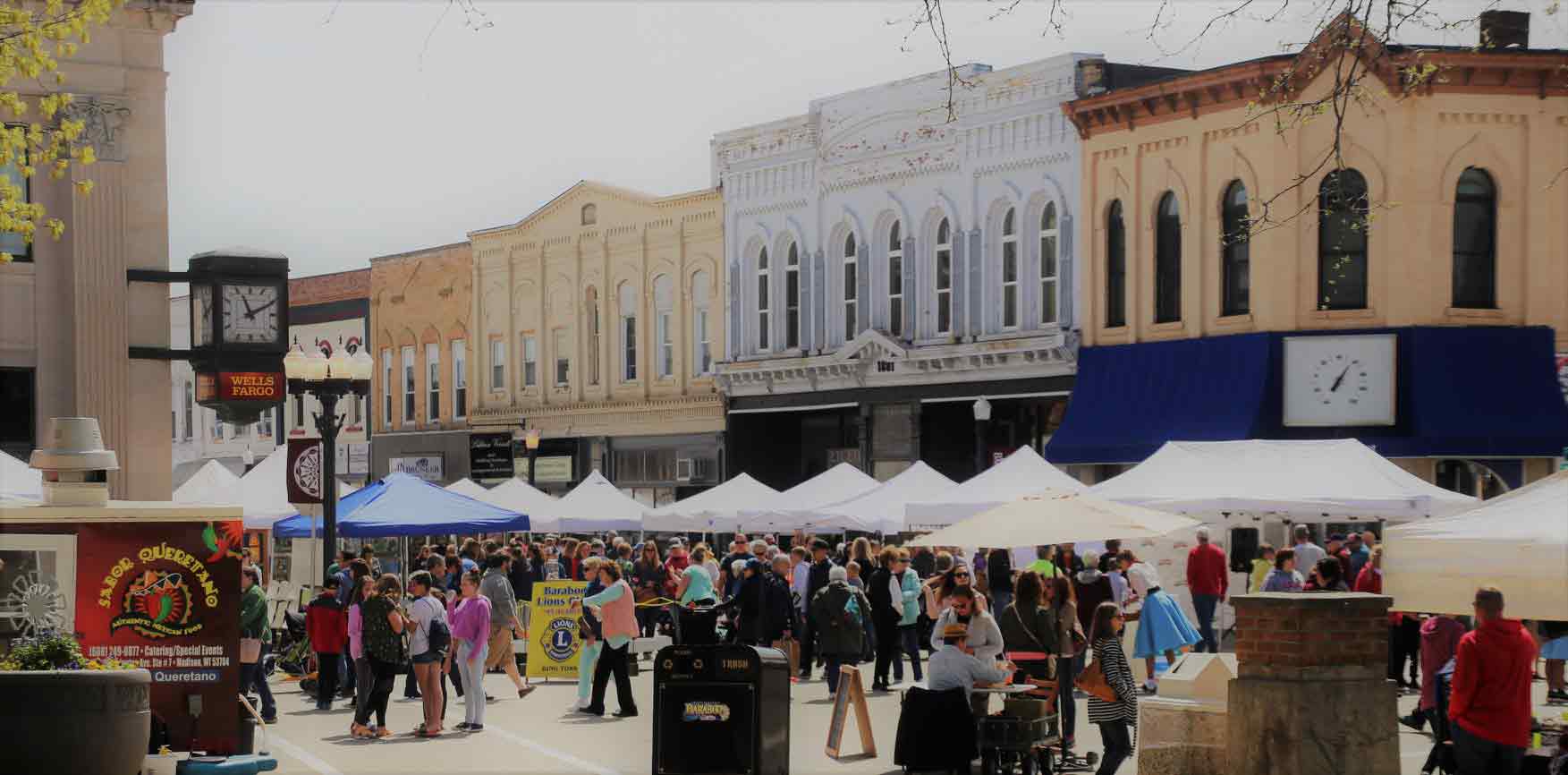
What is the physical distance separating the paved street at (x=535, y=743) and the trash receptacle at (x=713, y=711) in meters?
2.02

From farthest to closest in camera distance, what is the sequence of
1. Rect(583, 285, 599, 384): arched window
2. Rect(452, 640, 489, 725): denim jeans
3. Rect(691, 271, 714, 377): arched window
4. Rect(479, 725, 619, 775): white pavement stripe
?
Rect(583, 285, 599, 384): arched window, Rect(691, 271, 714, 377): arched window, Rect(452, 640, 489, 725): denim jeans, Rect(479, 725, 619, 775): white pavement stripe

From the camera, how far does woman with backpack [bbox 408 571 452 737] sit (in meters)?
20.6

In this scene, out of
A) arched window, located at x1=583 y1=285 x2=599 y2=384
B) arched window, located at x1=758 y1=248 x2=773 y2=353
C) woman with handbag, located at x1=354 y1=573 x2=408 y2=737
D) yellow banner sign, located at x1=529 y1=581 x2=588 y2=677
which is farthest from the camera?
arched window, located at x1=583 y1=285 x2=599 y2=384

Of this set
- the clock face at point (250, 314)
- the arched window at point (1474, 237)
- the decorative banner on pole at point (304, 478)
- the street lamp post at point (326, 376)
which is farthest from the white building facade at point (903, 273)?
the decorative banner on pole at point (304, 478)

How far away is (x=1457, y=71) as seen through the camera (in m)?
34.4

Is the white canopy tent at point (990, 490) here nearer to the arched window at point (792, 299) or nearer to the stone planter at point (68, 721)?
the arched window at point (792, 299)

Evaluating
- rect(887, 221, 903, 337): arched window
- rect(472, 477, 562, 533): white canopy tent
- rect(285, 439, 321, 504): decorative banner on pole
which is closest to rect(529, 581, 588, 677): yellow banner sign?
rect(285, 439, 321, 504): decorative banner on pole

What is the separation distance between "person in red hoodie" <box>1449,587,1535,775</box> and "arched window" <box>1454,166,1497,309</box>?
22830 millimetres

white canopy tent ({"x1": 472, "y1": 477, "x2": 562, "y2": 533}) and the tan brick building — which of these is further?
the tan brick building

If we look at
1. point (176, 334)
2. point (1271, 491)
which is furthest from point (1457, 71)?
point (176, 334)

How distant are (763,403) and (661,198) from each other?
6.23 m

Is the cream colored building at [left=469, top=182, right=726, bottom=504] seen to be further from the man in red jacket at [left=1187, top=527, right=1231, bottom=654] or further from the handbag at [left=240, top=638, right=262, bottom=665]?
the handbag at [left=240, top=638, right=262, bottom=665]

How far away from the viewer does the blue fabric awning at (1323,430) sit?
110ft

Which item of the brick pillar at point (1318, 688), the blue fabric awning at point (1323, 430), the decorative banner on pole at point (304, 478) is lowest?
the brick pillar at point (1318, 688)
